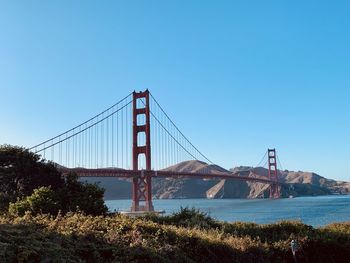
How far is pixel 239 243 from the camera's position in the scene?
11.8m

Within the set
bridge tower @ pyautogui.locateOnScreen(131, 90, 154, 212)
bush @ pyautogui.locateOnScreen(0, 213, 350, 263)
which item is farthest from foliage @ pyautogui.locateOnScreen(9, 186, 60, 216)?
bridge tower @ pyautogui.locateOnScreen(131, 90, 154, 212)

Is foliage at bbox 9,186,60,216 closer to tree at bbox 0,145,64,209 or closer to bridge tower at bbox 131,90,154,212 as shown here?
tree at bbox 0,145,64,209

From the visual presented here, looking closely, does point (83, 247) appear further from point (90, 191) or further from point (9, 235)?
point (90, 191)

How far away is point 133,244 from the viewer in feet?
31.4

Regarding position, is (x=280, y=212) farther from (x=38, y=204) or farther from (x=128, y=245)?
(x=128, y=245)

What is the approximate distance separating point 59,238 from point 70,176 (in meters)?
16.3

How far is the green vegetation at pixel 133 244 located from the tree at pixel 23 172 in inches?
732

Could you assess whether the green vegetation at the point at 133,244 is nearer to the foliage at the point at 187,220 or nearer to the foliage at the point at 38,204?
the foliage at the point at 187,220

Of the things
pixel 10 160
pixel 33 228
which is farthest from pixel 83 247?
pixel 10 160

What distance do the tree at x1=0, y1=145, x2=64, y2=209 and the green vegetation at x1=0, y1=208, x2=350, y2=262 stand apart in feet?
61.0

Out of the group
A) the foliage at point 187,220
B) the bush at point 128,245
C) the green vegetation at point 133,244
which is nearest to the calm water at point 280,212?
the foliage at point 187,220

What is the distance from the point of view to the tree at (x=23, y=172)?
30469 millimetres

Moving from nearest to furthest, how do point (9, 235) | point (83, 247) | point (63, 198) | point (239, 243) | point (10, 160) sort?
point (9, 235) < point (83, 247) < point (239, 243) < point (63, 198) < point (10, 160)

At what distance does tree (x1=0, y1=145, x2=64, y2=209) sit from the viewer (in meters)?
30.5
